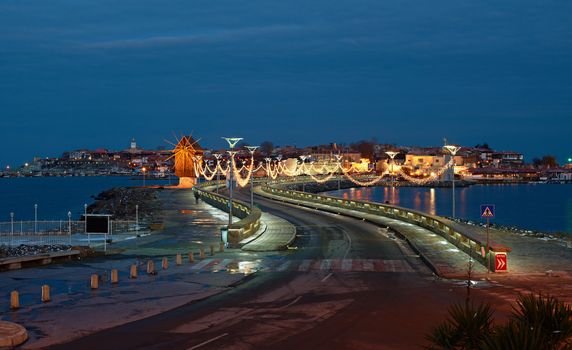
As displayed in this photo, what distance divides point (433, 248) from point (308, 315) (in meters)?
19.4

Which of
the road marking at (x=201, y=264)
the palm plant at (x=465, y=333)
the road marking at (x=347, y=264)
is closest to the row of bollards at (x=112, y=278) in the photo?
the road marking at (x=201, y=264)

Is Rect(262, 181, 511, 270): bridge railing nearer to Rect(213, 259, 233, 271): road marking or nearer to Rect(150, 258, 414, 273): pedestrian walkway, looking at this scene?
Rect(150, 258, 414, 273): pedestrian walkway

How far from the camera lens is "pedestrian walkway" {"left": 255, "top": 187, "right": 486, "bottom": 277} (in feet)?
99.1

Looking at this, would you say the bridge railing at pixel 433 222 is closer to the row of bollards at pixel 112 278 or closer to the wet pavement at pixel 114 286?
the wet pavement at pixel 114 286

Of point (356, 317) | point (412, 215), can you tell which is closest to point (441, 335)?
point (356, 317)

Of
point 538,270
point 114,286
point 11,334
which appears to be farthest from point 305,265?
point 11,334

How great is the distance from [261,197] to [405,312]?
85495 mm

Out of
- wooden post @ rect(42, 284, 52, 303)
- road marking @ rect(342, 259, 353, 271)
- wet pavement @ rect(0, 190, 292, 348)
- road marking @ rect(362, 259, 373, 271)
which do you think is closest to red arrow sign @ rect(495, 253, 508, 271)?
road marking @ rect(362, 259, 373, 271)

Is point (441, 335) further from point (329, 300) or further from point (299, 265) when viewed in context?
point (299, 265)

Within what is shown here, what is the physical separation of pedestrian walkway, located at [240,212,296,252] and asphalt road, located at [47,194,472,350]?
6859mm

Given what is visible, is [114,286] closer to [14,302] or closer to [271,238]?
[14,302]

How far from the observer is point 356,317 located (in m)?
20.4

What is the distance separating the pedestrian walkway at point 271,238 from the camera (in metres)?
40.5

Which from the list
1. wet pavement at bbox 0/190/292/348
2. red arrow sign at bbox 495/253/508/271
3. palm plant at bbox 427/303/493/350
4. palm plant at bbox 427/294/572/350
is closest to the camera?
palm plant at bbox 427/294/572/350
